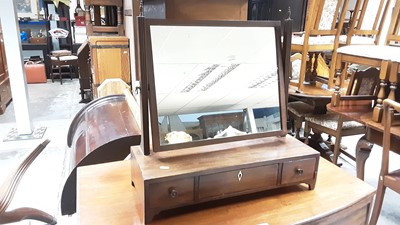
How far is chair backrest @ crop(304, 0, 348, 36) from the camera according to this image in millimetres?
2678

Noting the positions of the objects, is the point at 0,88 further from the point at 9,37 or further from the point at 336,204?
the point at 336,204

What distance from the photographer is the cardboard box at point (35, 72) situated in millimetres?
6895

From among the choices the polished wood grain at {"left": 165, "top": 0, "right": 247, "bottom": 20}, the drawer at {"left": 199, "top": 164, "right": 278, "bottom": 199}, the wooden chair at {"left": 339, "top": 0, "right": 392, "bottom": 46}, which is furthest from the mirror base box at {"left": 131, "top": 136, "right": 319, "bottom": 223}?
the wooden chair at {"left": 339, "top": 0, "right": 392, "bottom": 46}

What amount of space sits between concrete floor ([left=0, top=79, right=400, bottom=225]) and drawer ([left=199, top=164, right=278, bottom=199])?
70cm

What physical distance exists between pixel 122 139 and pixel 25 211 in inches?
19.3

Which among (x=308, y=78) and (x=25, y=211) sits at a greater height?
(x=308, y=78)

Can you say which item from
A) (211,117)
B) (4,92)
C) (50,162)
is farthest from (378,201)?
(4,92)

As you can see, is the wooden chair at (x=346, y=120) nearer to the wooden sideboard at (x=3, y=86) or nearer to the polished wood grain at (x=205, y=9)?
the polished wood grain at (x=205, y=9)

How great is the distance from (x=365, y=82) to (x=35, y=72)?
6.97 metres

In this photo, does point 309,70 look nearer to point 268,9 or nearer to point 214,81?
point 268,9

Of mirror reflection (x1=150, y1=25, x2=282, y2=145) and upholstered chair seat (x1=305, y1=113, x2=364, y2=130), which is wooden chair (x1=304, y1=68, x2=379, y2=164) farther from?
mirror reflection (x1=150, y1=25, x2=282, y2=145)

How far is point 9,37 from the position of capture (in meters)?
3.45

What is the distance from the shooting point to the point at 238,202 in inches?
39.2

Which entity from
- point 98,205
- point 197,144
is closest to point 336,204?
point 197,144
